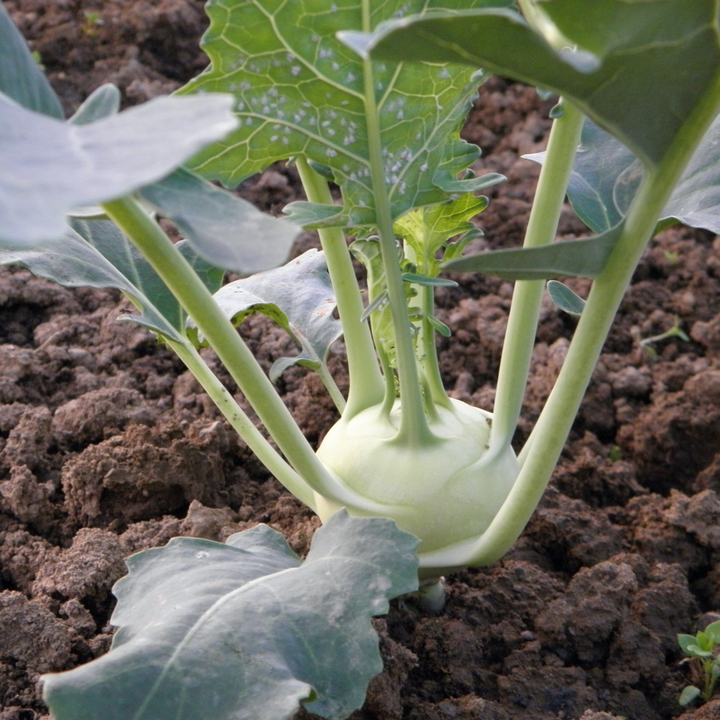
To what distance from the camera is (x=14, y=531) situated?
112cm

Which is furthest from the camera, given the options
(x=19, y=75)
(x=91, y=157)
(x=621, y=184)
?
(x=621, y=184)

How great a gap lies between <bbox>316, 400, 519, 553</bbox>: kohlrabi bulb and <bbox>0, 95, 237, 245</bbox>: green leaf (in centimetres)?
55

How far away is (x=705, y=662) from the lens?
92cm

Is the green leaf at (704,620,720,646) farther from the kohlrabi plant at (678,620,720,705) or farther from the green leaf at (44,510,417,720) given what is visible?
the green leaf at (44,510,417,720)

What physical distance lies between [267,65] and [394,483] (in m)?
0.44

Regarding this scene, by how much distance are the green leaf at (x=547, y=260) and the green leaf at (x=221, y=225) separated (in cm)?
15

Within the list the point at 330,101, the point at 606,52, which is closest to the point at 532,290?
the point at 330,101

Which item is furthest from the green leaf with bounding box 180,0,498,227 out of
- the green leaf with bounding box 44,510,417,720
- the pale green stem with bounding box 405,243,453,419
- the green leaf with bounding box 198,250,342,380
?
the green leaf with bounding box 44,510,417,720

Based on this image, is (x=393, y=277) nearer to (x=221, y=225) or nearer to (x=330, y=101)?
(x=330, y=101)

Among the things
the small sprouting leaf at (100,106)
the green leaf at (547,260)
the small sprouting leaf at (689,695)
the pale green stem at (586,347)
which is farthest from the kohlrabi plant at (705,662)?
the small sprouting leaf at (100,106)

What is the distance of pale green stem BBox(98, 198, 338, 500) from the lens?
63 cm

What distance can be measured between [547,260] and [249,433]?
20.0 inches

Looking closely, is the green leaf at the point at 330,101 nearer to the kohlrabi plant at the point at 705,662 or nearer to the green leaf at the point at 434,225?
the green leaf at the point at 434,225

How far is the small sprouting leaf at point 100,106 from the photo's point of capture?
611 millimetres
